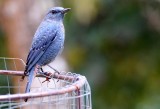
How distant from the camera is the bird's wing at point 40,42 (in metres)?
5.26

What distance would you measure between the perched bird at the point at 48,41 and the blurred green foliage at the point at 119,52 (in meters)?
4.07

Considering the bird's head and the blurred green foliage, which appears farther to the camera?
the blurred green foliage

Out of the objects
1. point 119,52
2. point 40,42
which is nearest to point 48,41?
point 40,42

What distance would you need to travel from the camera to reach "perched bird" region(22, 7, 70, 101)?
209 inches

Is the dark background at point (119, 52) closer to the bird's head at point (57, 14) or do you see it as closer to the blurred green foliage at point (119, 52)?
the blurred green foliage at point (119, 52)

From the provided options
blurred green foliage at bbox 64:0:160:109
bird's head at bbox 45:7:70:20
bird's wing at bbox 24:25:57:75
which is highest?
bird's head at bbox 45:7:70:20

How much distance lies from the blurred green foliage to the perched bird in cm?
407

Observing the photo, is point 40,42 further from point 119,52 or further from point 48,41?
point 119,52

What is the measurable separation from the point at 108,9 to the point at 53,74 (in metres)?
5.68

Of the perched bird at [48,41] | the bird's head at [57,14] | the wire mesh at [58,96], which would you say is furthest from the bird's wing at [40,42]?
the wire mesh at [58,96]

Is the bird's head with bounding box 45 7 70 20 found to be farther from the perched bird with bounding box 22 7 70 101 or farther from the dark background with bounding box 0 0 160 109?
the dark background with bounding box 0 0 160 109

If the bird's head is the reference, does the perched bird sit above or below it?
below

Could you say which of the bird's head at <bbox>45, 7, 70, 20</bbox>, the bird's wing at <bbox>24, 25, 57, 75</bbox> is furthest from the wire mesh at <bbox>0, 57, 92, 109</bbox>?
the bird's head at <bbox>45, 7, 70, 20</bbox>

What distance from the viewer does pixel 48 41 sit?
5.45m
